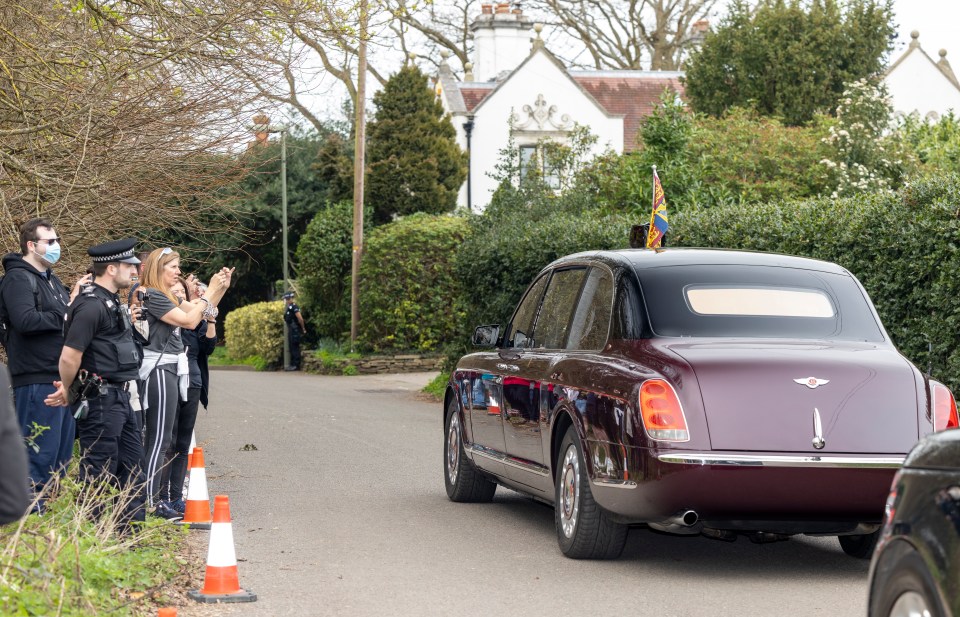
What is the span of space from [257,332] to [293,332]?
14.6 ft

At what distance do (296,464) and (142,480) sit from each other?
15.2 feet

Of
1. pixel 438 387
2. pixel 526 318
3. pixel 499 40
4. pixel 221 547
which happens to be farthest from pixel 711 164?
pixel 221 547

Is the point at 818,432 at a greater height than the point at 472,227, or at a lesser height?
lesser

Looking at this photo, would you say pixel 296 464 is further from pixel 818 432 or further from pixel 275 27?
pixel 818 432

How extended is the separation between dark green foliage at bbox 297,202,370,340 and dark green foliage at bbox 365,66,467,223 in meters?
1.14

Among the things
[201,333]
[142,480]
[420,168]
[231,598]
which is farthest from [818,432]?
[420,168]

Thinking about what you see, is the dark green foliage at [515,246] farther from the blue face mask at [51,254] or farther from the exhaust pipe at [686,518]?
the exhaust pipe at [686,518]

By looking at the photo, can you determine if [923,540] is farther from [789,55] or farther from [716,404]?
[789,55]

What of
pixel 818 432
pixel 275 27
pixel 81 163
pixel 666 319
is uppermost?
pixel 275 27

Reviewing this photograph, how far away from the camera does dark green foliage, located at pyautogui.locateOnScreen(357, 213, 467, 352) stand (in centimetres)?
3488

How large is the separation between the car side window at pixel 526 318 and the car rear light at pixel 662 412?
8.11 ft

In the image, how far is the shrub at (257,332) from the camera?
42.5 meters

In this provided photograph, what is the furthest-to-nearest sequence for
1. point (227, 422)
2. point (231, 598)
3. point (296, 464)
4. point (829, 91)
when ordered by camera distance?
point (829, 91), point (227, 422), point (296, 464), point (231, 598)

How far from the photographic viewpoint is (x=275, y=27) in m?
11.7
